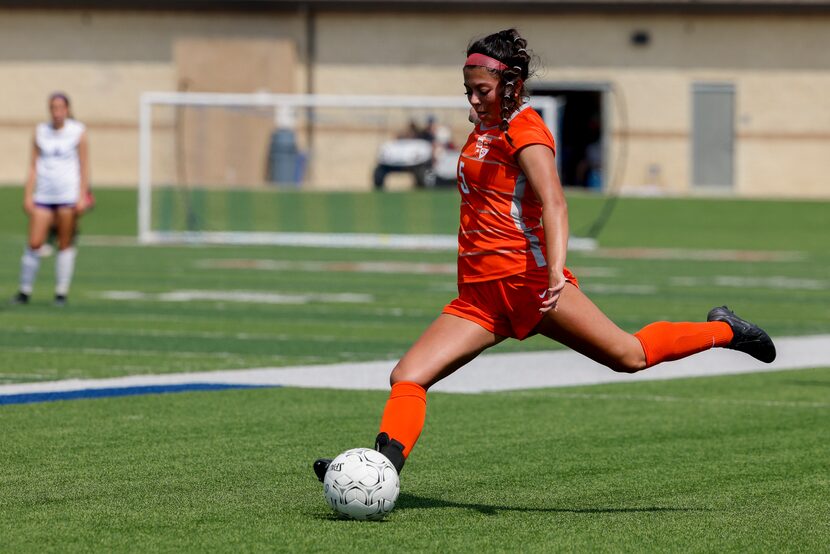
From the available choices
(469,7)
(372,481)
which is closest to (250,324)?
(372,481)

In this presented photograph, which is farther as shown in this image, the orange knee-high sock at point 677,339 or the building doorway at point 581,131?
the building doorway at point 581,131

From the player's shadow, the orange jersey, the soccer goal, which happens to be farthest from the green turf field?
the soccer goal

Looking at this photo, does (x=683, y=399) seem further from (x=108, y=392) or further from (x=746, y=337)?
(x=108, y=392)

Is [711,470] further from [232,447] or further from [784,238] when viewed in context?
[784,238]

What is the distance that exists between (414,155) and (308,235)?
260 cm

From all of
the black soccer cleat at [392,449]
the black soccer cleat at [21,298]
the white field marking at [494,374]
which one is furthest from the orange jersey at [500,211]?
the black soccer cleat at [21,298]

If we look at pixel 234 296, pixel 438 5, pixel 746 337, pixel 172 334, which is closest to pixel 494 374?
pixel 172 334

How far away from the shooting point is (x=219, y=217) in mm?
31734

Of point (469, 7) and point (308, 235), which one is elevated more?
point (469, 7)

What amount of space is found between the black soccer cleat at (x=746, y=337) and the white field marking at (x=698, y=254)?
785 inches

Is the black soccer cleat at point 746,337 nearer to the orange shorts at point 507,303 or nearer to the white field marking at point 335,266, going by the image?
the orange shorts at point 507,303

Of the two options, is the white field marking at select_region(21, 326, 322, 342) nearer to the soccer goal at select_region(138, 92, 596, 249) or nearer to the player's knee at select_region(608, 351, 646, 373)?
the player's knee at select_region(608, 351, 646, 373)

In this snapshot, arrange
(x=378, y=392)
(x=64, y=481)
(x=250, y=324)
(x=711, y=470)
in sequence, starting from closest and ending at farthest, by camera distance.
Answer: (x=64, y=481) < (x=711, y=470) < (x=378, y=392) < (x=250, y=324)

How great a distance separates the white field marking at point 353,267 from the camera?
2397 centimetres
